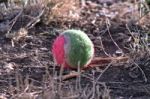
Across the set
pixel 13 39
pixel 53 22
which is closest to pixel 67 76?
pixel 13 39

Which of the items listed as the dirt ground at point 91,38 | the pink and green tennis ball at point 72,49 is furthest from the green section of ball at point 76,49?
the dirt ground at point 91,38

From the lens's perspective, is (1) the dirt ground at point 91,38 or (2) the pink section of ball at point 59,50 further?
(2) the pink section of ball at point 59,50

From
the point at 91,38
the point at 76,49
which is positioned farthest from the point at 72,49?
the point at 91,38

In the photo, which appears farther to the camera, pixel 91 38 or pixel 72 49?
pixel 91 38

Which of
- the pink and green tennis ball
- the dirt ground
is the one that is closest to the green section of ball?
the pink and green tennis ball

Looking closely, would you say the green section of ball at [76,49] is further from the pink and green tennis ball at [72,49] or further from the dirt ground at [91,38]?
the dirt ground at [91,38]

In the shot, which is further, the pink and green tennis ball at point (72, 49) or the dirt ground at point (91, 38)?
the pink and green tennis ball at point (72, 49)

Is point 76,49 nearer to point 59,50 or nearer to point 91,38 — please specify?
point 59,50
